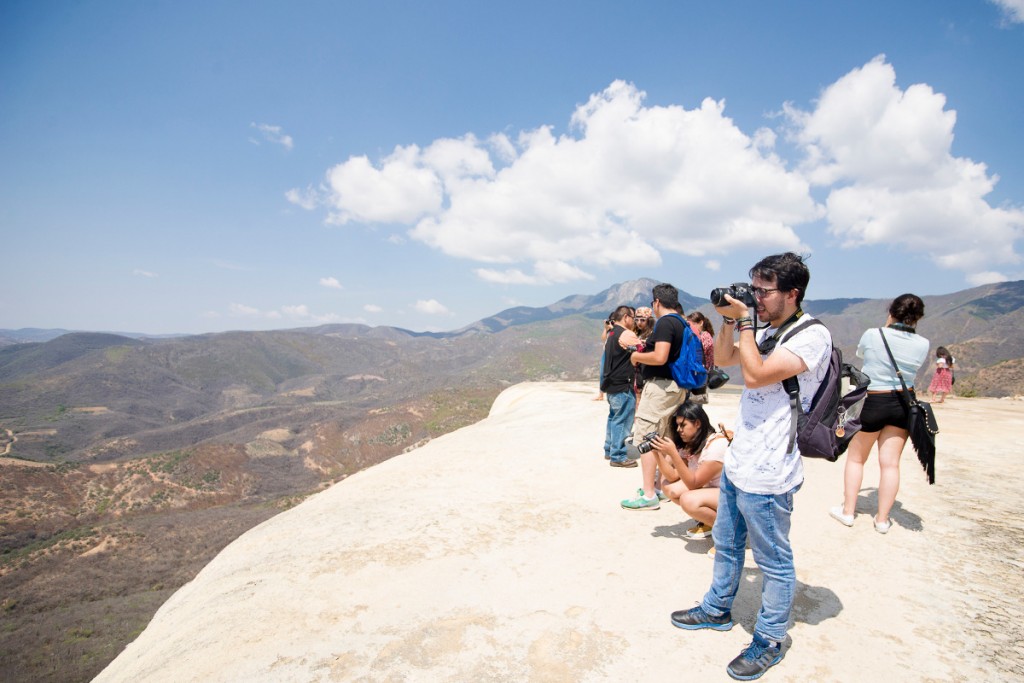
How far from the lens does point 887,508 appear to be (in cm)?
471

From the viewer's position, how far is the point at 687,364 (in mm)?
5258

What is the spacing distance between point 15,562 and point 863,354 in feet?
244

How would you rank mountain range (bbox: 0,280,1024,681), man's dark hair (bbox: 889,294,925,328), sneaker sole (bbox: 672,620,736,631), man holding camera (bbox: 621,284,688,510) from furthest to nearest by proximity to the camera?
mountain range (bbox: 0,280,1024,681) < man holding camera (bbox: 621,284,688,510) < man's dark hair (bbox: 889,294,925,328) < sneaker sole (bbox: 672,620,736,631)

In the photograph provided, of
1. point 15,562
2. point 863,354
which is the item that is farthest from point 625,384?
point 15,562

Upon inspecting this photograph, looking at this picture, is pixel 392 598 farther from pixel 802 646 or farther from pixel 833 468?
pixel 833 468

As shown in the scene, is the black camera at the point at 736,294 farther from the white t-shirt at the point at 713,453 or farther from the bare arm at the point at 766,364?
the white t-shirt at the point at 713,453

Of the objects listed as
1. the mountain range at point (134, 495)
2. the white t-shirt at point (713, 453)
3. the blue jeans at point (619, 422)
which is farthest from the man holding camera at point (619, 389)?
the mountain range at point (134, 495)

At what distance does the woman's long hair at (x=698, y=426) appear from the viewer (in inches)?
180

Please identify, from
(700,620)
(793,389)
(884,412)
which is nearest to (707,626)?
(700,620)

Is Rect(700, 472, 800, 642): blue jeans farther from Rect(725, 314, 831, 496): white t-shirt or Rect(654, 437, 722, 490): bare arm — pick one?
Rect(654, 437, 722, 490): bare arm

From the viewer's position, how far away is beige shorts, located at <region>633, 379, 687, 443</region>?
5.44m

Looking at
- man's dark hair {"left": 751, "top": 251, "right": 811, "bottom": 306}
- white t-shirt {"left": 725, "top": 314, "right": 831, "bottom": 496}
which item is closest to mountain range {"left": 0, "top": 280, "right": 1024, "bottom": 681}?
white t-shirt {"left": 725, "top": 314, "right": 831, "bottom": 496}

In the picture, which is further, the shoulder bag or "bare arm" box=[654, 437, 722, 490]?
the shoulder bag

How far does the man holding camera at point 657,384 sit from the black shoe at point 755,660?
230 centimetres
